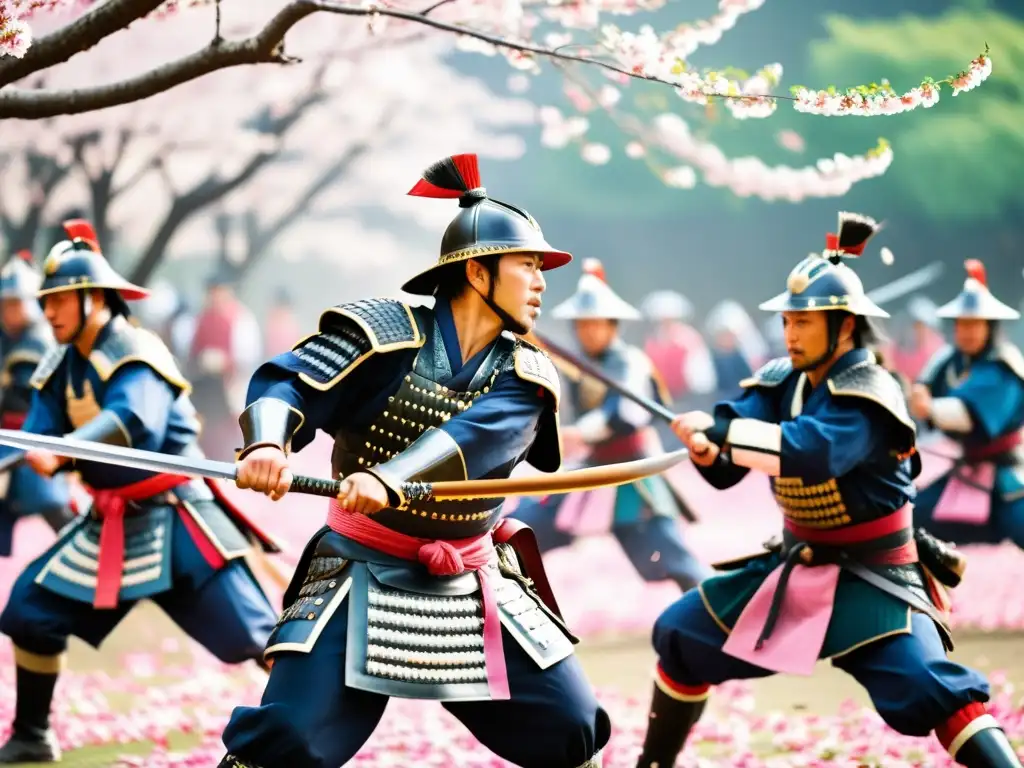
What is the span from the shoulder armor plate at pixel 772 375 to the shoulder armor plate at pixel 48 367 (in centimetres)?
218

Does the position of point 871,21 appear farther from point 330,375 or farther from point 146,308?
point 330,375

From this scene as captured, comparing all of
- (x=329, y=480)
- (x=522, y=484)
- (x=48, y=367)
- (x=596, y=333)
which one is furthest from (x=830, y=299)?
(x=596, y=333)

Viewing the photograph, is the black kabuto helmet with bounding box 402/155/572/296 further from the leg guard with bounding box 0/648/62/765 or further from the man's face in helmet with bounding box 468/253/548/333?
the leg guard with bounding box 0/648/62/765

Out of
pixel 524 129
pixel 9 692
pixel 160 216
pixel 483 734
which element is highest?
pixel 524 129

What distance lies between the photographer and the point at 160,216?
1077 cm

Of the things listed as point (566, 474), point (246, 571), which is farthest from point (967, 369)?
point (566, 474)

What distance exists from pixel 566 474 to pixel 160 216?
8.18 meters

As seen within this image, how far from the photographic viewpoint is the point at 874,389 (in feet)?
12.8

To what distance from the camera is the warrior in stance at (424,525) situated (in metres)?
2.97

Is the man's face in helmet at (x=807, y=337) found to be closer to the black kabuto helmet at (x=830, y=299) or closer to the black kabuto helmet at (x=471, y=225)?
the black kabuto helmet at (x=830, y=299)

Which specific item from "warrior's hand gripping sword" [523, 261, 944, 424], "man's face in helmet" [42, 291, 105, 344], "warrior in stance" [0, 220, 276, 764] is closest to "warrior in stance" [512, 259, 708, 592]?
"warrior's hand gripping sword" [523, 261, 944, 424]

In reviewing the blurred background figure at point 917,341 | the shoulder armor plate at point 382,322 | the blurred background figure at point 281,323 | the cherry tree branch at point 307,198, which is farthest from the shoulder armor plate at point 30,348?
the blurred background figure at point 917,341

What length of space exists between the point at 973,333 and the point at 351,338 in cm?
452

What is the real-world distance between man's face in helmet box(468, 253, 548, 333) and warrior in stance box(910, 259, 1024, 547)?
400 cm
